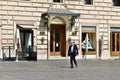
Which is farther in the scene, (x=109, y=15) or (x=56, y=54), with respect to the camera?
(x=109, y=15)

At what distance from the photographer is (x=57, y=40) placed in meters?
40.7

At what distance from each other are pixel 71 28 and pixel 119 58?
590 centimetres

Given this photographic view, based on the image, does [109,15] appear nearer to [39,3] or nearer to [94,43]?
[94,43]

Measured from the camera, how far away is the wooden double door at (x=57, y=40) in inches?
1583

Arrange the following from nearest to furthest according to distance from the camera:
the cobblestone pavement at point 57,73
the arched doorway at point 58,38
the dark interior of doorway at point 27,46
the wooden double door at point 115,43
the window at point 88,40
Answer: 1. the cobblestone pavement at point 57,73
2. the dark interior of doorway at point 27,46
3. the arched doorway at point 58,38
4. the window at point 88,40
5. the wooden double door at point 115,43

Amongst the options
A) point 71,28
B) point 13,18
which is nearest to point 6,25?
point 13,18

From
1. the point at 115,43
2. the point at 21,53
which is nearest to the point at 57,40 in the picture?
the point at 21,53

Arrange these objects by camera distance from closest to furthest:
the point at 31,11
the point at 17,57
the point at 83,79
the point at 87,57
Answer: the point at 83,79, the point at 17,57, the point at 31,11, the point at 87,57

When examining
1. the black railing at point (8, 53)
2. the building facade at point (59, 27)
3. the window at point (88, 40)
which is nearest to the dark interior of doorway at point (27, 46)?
the building facade at point (59, 27)

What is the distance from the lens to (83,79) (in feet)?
69.2

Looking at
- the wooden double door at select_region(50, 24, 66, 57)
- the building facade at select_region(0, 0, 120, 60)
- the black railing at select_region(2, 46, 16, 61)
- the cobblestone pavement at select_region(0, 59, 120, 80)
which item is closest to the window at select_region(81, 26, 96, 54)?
the building facade at select_region(0, 0, 120, 60)

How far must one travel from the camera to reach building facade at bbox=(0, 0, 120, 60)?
37469 millimetres

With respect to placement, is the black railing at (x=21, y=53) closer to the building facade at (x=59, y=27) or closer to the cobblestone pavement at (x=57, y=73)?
the building facade at (x=59, y=27)

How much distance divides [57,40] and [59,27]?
1.26m
